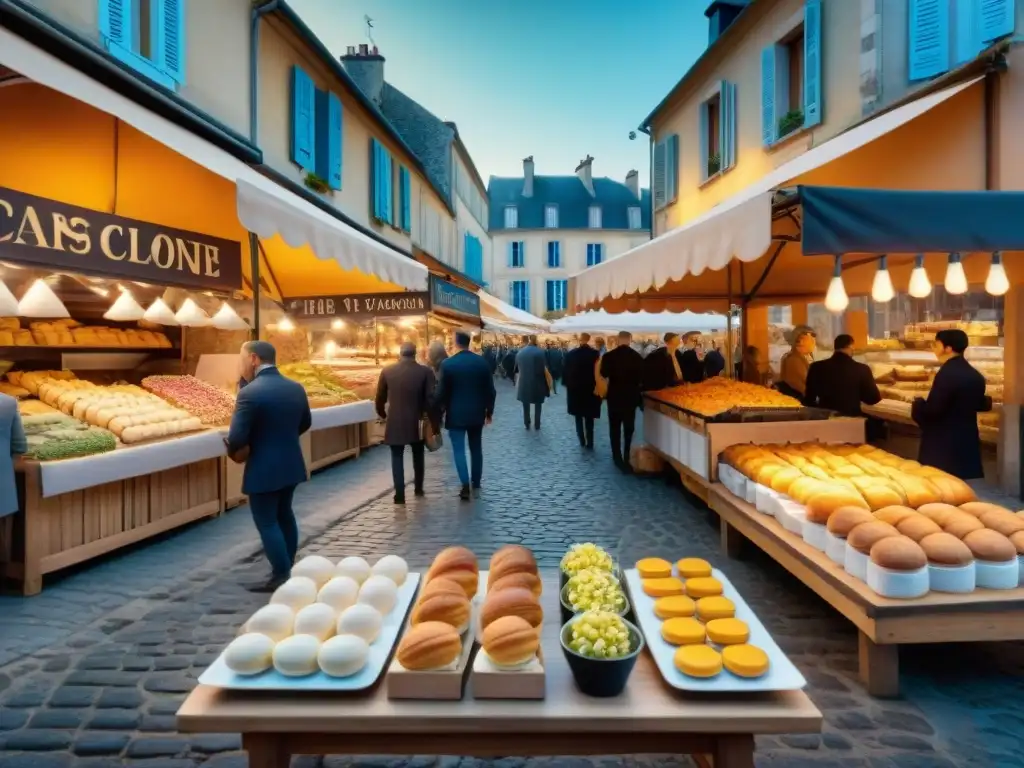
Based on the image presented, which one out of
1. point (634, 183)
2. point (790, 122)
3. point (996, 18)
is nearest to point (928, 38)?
point (996, 18)

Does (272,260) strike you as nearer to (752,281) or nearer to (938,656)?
(752,281)

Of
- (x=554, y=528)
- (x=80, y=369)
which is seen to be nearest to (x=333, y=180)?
(x=80, y=369)

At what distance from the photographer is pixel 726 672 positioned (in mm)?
1988

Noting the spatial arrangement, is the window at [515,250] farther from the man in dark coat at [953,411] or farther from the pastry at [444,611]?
the pastry at [444,611]

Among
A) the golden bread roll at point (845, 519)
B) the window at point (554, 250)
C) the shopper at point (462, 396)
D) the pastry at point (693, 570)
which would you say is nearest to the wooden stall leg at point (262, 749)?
the pastry at point (693, 570)

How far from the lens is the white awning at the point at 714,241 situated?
4262 millimetres

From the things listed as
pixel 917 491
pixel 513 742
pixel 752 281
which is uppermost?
pixel 752 281

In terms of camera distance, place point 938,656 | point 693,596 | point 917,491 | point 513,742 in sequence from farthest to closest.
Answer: point 917,491, point 938,656, point 693,596, point 513,742

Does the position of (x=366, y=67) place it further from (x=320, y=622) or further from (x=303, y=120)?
(x=320, y=622)

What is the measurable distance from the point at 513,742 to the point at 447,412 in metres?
5.81

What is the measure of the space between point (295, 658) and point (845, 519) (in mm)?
2894

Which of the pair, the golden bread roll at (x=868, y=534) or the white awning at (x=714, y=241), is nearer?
the golden bread roll at (x=868, y=534)

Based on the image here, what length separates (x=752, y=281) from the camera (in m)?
9.05

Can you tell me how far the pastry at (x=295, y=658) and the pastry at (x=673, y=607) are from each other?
1.20 m
